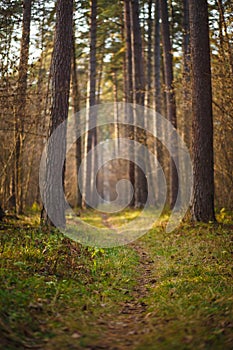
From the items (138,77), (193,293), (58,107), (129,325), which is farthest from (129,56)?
(129,325)

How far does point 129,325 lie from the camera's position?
546 centimetres

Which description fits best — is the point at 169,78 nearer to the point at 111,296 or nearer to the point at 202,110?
the point at 202,110

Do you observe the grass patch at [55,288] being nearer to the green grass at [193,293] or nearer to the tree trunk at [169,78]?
the green grass at [193,293]

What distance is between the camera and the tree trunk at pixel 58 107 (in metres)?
11.6

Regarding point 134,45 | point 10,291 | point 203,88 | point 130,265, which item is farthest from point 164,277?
point 134,45

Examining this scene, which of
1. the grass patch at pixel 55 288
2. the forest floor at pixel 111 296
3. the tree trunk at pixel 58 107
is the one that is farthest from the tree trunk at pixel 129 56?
the grass patch at pixel 55 288

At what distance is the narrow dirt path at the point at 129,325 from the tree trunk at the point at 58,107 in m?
4.54

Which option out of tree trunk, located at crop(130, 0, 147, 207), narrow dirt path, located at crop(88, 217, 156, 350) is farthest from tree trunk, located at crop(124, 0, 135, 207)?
narrow dirt path, located at crop(88, 217, 156, 350)

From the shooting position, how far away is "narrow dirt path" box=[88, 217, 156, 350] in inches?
187

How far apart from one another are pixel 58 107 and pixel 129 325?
300 inches

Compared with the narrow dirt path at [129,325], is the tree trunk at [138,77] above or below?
above

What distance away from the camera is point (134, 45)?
70.3 feet

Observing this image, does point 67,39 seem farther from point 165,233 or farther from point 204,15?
point 165,233

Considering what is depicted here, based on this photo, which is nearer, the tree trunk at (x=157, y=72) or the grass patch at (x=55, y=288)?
the grass patch at (x=55, y=288)
